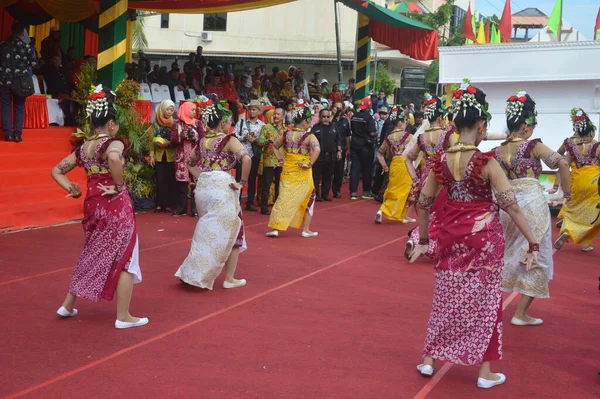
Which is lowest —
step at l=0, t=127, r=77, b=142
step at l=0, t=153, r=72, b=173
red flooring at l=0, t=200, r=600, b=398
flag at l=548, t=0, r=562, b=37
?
red flooring at l=0, t=200, r=600, b=398

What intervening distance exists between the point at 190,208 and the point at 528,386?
8.61 m

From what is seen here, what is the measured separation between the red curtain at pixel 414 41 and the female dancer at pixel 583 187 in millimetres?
9726

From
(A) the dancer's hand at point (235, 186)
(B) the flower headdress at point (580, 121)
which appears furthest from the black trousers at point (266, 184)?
(A) the dancer's hand at point (235, 186)

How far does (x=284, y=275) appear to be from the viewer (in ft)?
26.5

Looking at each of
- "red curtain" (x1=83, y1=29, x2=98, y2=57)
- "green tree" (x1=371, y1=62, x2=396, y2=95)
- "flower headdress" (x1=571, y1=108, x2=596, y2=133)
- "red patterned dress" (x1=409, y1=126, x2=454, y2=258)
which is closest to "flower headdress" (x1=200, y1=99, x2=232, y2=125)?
"red patterned dress" (x1=409, y1=126, x2=454, y2=258)

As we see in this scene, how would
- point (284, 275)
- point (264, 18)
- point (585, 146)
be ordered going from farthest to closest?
point (264, 18) < point (585, 146) < point (284, 275)

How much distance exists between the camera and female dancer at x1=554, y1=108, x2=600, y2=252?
9.91 meters

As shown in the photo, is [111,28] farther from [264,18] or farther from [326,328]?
[264,18]

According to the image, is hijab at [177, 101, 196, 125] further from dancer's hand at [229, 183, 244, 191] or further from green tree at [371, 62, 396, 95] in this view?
green tree at [371, 62, 396, 95]

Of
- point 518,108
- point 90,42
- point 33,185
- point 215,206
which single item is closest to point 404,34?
point 90,42

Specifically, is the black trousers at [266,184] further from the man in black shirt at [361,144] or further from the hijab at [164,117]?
the man in black shirt at [361,144]

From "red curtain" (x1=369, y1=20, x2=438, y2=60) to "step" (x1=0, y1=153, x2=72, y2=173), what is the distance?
10446 millimetres

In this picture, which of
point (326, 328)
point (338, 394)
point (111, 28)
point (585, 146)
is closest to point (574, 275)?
point (585, 146)

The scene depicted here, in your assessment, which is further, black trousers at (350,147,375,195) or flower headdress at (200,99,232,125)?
black trousers at (350,147,375,195)
